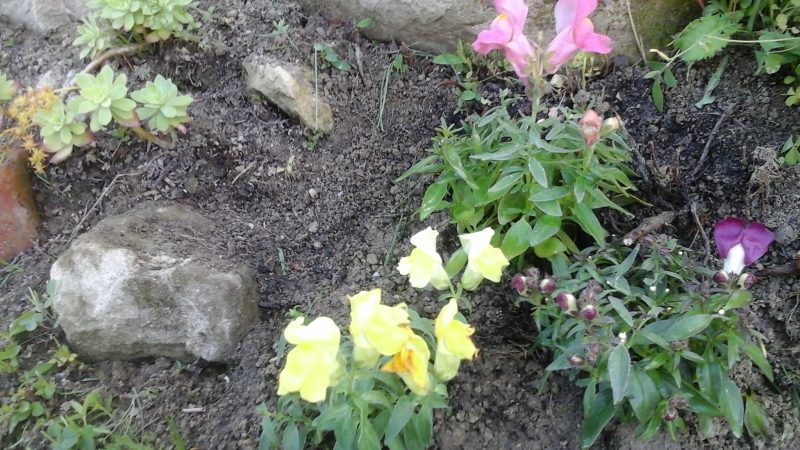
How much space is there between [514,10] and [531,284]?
72cm

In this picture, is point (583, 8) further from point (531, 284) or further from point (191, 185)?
point (191, 185)

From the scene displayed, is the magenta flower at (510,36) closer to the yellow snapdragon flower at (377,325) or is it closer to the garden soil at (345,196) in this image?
the garden soil at (345,196)

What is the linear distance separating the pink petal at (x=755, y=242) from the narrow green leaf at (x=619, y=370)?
49 centimetres

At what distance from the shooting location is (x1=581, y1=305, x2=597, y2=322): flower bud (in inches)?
57.3

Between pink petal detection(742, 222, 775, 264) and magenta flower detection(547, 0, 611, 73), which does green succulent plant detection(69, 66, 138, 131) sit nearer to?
magenta flower detection(547, 0, 611, 73)

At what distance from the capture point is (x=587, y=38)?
172 cm

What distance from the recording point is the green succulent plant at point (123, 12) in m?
2.30

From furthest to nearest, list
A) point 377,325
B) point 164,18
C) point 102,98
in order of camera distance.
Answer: point 164,18 → point 102,98 → point 377,325

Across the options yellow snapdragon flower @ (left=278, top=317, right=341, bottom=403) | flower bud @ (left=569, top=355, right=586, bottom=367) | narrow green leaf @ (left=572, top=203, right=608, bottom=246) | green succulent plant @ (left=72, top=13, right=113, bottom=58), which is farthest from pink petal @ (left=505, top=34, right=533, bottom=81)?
green succulent plant @ (left=72, top=13, right=113, bottom=58)

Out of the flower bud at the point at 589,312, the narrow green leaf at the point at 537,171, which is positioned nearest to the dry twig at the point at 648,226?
the narrow green leaf at the point at 537,171

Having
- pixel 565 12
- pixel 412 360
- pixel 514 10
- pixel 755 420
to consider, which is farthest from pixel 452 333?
pixel 565 12

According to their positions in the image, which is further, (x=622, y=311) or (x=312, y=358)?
(x=622, y=311)

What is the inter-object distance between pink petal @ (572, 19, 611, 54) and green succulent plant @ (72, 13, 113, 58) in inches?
65.8

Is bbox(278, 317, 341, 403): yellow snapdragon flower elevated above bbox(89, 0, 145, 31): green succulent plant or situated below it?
below
